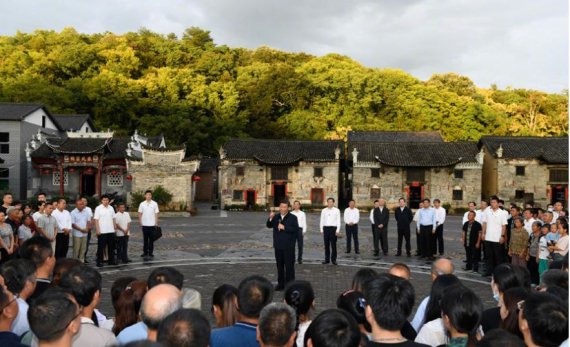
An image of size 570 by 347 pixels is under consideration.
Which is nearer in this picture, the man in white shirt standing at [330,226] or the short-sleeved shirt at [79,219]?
the short-sleeved shirt at [79,219]

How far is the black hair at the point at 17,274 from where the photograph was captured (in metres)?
4.80

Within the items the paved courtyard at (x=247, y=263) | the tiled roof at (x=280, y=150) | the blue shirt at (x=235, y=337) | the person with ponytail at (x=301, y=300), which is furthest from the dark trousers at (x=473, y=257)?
the tiled roof at (x=280, y=150)

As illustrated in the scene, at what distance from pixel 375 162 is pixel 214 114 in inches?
748

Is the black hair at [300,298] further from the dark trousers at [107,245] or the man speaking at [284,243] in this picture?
the dark trousers at [107,245]

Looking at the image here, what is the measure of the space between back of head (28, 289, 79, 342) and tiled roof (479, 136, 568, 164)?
138ft

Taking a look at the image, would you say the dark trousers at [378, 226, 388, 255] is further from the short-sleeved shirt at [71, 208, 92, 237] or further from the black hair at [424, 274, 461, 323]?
the black hair at [424, 274, 461, 323]

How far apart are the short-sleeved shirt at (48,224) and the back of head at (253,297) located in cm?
881

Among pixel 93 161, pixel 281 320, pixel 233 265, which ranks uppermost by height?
pixel 93 161

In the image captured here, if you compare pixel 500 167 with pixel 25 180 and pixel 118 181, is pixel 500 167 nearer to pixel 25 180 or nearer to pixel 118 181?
pixel 118 181

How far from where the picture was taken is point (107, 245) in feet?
44.5

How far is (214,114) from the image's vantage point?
5269cm

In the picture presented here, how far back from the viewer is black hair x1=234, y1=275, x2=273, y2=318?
13.5 ft

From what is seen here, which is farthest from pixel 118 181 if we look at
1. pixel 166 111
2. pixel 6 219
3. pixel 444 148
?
pixel 6 219

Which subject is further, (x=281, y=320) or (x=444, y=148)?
(x=444, y=148)
